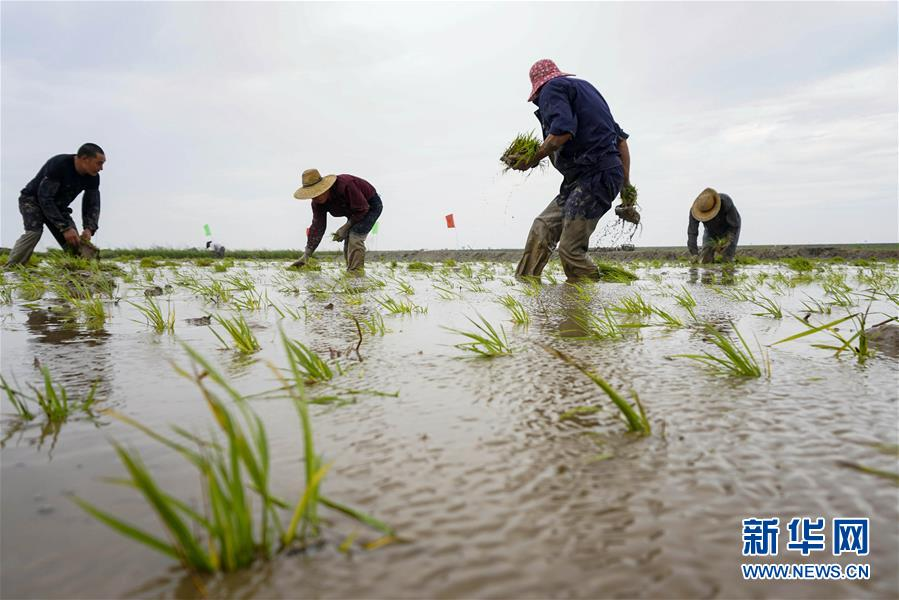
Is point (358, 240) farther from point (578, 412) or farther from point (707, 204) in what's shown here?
point (578, 412)

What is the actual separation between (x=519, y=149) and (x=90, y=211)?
5.69 metres

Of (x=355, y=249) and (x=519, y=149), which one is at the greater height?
(x=519, y=149)

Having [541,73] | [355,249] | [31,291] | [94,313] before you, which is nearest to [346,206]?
[355,249]

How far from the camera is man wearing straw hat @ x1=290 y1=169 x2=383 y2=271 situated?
26.4 ft

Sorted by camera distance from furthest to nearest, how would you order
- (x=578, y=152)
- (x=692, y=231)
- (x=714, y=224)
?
(x=692, y=231)
(x=714, y=224)
(x=578, y=152)

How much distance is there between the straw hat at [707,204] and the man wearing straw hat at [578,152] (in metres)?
4.79

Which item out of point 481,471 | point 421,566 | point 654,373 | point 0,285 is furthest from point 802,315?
point 0,285

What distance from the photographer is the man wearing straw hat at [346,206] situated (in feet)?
26.4

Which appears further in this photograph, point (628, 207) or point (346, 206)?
point (346, 206)

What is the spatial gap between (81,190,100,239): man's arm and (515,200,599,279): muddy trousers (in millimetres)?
5674

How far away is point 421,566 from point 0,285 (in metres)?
5.46

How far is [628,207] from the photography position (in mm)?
6141

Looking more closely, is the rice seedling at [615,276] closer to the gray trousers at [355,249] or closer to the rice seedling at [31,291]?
the gray trousers at [355,249]

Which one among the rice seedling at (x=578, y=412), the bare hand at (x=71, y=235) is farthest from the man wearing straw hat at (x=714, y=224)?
the bare hand at (x=71, y=235)
